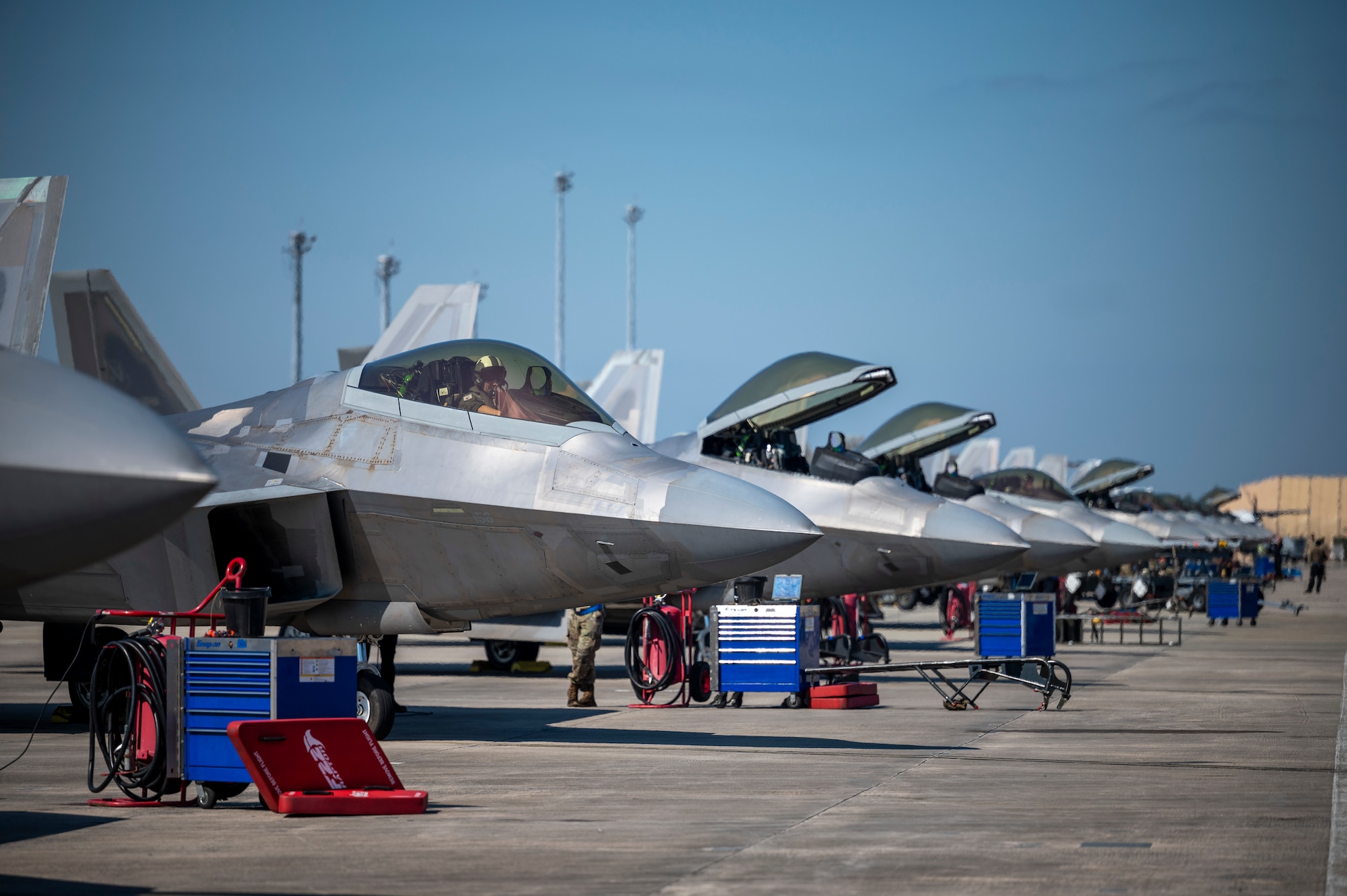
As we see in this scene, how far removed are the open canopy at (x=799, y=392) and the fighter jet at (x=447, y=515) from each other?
284 inches

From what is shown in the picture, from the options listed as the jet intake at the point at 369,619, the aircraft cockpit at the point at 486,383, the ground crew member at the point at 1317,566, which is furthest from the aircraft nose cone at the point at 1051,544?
the ground crew member at the point at 1317,566

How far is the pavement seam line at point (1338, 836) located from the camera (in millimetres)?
6227

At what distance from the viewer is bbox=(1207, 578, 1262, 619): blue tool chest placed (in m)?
36.5

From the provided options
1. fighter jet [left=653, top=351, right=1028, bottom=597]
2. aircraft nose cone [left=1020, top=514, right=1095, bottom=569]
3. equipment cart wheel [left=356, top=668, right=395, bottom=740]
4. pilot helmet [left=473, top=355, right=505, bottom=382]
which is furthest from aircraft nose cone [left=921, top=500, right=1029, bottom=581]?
equipment cart wheel [left=356, top=668, right=395, bottom=740]

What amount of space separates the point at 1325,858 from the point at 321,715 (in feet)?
18.3

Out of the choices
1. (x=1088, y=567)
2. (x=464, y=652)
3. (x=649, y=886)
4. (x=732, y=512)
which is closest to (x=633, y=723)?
(x=732, y=512)

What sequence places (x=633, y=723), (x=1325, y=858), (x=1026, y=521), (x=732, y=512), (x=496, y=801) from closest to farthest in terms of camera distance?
(x=1325, y=858) < (x=496, y=801) < (x=732, y=512) < (x=633, y=723) < (x=1026, y=521)

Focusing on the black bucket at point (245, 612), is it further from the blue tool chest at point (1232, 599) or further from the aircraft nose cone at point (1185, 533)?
the aircraft nose cone at point (1185, 533)

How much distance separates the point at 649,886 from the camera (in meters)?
6.08

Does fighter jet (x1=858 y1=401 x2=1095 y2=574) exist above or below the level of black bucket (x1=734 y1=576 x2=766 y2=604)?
above

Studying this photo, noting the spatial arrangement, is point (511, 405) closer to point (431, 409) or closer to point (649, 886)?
point (431, 409)

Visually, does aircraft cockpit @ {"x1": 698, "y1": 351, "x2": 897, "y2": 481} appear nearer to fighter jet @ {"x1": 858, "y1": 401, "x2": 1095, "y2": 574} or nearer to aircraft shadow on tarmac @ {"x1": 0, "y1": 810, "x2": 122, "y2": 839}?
fighter jet @ {"x1": 858, "y1": 401, "x2": 1095, "y2": 574}

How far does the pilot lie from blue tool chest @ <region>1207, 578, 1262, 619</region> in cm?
2960

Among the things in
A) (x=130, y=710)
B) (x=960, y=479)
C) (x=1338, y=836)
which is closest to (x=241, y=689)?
(x=130, y=710)
